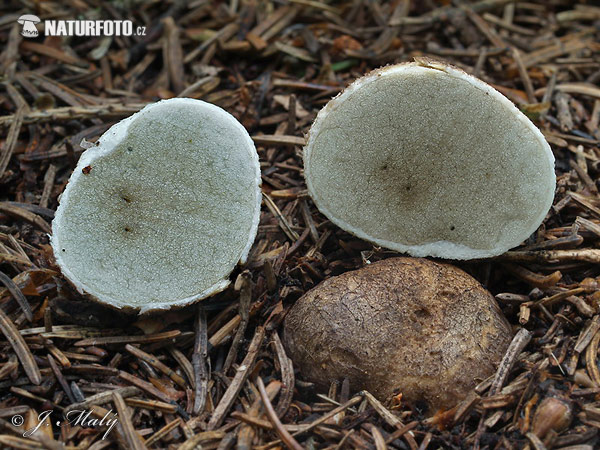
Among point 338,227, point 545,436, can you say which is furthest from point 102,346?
point 545,436

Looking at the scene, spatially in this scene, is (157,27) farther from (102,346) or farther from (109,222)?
(102,346)

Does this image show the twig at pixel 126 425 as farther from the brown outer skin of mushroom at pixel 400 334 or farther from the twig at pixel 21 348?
the brown outer skin of mushroom at pixel 400 334

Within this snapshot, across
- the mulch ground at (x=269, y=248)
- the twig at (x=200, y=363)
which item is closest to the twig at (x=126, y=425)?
the mulch ground at (x=269, y=248)

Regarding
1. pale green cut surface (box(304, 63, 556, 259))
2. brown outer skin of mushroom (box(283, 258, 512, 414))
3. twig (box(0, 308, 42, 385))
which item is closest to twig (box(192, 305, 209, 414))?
brown outer skin of mushroom (box(283, 258, 512, 414))

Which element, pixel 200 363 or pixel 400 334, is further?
pixel 200 363

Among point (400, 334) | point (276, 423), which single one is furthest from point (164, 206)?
point (400, 334)

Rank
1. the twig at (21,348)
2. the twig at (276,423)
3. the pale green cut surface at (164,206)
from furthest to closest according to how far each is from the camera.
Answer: the pale green cut surface at (164,206)
the twig at (21,348)
the twig at (276,423)

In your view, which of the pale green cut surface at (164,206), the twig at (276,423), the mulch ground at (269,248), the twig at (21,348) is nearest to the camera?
the twig at (276,423)

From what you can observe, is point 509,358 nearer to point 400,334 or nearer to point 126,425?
point 400,334
